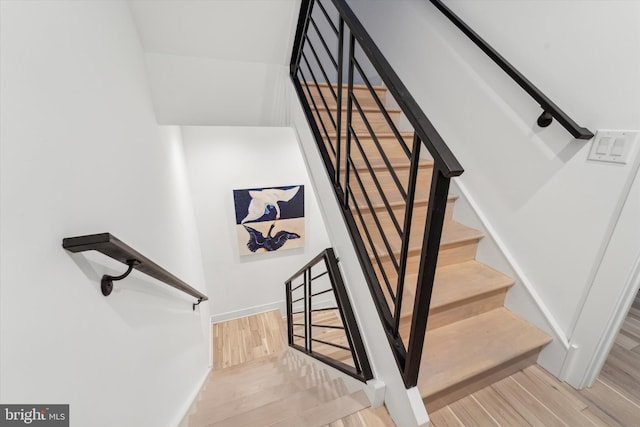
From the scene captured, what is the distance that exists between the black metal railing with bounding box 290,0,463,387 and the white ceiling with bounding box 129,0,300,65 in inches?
5.3

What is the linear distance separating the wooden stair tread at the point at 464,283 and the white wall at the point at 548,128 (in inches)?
5.4

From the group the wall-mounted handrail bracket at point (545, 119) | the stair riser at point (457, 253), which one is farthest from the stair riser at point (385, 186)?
the wall-mounted handrail bracket at point (545, 119)

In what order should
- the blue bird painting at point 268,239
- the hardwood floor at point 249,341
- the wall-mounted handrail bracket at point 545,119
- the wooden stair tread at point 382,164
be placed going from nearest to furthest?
the wall-mounted handrail bracket at point 545,119, the wooden stair tread at point 382,164, the hardwood floor at point 249,341, the blue bird painting at point 268,239

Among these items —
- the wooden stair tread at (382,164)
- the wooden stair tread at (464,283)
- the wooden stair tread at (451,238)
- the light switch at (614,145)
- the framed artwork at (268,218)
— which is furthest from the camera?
the framed artwork at (268,218)

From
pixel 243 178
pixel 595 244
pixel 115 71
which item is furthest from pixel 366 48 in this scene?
pixel 243 178

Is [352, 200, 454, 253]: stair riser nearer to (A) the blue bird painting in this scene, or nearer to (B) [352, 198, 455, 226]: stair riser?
(B) [352, 198, 455, 226]: stair riser

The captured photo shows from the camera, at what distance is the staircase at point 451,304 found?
1122mm

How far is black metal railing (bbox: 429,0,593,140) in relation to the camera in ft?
3.60

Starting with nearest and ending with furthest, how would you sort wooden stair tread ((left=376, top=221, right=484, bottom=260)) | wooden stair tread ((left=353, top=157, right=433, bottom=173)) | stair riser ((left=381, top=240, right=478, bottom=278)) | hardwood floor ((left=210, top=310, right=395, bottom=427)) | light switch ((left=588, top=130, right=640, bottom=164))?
1. light switch ((left=588, top=130, right=640, bottom=164))
2. wooden stair tread ((left=376, top=221, right=484, bottom=260))
3. stair riser ((left=381, top=240, right=478, bottom=278))
4. wooden stair tread ((left=353, top=157, right=433, bottom=173))
5. hardwood floor ((left=210, top=310, right=395, bottom=427))

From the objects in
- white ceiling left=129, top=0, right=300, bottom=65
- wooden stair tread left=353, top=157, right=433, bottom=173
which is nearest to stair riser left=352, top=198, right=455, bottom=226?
wooden stair tread left=353, top=157, right=433, bottom=173

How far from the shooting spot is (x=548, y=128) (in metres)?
1.26

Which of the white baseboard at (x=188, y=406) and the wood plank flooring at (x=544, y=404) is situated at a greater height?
the wood plank flooring at (x=544, y=404)

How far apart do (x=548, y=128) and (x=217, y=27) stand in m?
1.82

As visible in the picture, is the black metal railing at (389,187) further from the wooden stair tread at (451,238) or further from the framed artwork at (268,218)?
the framed artwork at (268,218)
